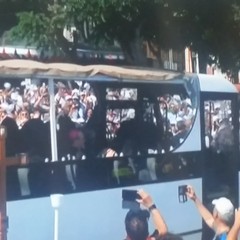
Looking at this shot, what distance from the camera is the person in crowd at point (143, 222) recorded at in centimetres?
941

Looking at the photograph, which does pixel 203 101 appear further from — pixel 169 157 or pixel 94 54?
pixel 94 54

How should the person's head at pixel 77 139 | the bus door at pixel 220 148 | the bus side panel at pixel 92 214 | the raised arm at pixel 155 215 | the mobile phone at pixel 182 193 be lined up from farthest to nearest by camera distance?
the bus door at pixel 220 148, the mobile phone at pixel 182 193, the person's head at pixel 77 139, the bus side panel at pixel 92 214, the raised arm at pixel 155 215

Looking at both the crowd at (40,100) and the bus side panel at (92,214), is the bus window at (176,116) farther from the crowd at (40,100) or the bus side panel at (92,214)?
the crowd at (40,100)

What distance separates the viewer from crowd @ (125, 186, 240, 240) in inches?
338

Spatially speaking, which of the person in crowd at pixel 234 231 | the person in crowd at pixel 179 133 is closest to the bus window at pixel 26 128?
the person in crowd at pixel 179 133

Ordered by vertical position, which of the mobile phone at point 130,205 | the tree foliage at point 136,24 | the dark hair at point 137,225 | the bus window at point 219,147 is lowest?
the dark hair at point 137,225

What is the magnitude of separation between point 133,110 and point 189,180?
4.32 ft

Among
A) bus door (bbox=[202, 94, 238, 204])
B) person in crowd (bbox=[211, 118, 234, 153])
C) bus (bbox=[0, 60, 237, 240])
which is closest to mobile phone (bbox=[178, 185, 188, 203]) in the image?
bus (bbox=[0, 60, 237, 240])

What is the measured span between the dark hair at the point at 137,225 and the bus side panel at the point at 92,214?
0.46 metres

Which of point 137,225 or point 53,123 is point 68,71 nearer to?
point 53,123

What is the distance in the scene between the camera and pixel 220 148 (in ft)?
42.8

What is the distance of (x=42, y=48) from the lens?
18016mm

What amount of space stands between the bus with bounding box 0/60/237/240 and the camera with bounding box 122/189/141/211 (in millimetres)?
59

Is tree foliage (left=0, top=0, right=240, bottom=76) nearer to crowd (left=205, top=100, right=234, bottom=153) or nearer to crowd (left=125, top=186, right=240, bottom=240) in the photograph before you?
crowd (left=205, top=100, right=234, bottom=153)
